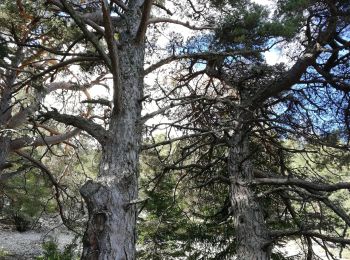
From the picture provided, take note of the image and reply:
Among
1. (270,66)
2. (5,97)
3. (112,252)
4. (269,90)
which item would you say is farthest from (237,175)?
(5,97)

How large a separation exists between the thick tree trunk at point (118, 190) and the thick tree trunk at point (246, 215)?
6.32 ft

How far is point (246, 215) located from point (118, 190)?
7.70ft

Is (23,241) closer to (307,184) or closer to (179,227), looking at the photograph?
(179,227)

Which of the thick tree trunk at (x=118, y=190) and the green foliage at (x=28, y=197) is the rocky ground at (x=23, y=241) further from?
the thick tree trunk at (x=118, y=190)

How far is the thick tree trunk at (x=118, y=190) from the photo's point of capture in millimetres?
3502

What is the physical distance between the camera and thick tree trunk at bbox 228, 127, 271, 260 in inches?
200

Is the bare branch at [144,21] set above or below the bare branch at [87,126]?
above

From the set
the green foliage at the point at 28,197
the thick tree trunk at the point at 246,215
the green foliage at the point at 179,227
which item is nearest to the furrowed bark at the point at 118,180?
the thick tree trunk at the point at 246,215

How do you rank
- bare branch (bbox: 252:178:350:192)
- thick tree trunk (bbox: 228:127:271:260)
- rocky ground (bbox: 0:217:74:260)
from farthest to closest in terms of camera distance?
rocky ground (bbox: 0:217:74:260) → thick tree trunk (bbox: 228:127:271:260) → bare branch (bbox: 252:178:350:192)

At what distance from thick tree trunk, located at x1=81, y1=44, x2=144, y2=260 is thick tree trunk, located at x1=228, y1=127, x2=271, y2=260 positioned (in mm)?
1927

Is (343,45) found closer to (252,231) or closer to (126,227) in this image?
(252,231)

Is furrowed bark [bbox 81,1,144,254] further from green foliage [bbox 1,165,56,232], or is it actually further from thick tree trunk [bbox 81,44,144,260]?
green foliage [bbox 1,165,56,232]

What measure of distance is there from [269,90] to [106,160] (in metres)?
2.92

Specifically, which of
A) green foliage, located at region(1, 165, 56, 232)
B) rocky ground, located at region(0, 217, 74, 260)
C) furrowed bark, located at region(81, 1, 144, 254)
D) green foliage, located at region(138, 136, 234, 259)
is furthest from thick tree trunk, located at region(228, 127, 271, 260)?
green foliage, located at region(1, 165, 56, 232)
